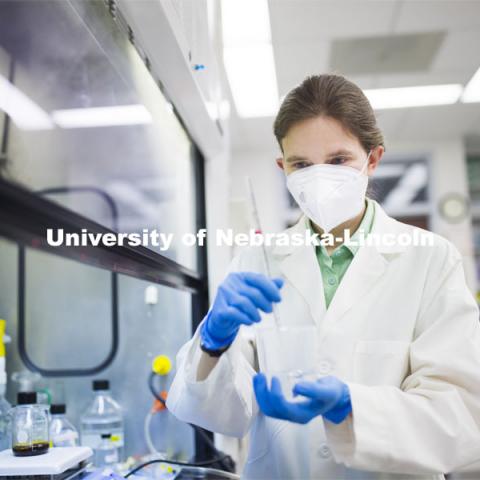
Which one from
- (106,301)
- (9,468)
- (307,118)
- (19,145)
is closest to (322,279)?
(307,118)

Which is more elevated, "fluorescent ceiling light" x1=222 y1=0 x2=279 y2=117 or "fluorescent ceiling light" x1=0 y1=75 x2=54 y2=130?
"fluorescent ceiling light" x1=222 y1=0 x2=279 y2=117

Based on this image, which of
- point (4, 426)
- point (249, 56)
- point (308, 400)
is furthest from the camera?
point (249, 56)

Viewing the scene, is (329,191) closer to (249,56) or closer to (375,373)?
(375,373)

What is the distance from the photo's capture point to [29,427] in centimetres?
113

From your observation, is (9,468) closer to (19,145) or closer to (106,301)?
(106,301)

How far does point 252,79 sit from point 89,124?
1.41m

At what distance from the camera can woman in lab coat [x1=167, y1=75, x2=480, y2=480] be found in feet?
2.55

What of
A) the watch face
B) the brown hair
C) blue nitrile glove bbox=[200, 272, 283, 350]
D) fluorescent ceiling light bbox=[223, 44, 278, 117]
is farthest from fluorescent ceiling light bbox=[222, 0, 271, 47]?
the watch face

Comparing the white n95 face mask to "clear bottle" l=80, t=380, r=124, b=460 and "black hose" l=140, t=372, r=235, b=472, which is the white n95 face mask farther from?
"clear bottle" l=80, t=380, r=124, b=460

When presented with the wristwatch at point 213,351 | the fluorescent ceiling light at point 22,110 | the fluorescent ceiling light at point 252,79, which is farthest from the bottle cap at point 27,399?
the fluorescent ceiling light at point 252,79

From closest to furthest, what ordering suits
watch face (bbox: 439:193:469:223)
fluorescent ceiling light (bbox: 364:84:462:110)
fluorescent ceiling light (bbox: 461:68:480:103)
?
fluorescent ceiling light (bbox: 461:68:480:103)
fluorescent ceiling light (bbox: 364:84:462:110)
watch face (bbox: 439:193:469:223)

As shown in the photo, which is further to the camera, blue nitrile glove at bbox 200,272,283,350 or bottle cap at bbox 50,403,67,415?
bottle cap at bbox 50,403,67,415

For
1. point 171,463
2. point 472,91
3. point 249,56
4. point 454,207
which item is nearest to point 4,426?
point 171,463

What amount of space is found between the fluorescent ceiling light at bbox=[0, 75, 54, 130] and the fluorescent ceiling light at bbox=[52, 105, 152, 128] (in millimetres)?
53
